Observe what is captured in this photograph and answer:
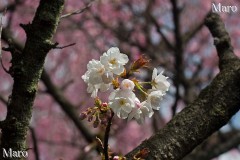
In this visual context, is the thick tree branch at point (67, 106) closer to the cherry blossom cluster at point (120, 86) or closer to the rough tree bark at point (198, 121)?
the rough tree bark at point (198, 121)

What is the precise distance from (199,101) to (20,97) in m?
0.76

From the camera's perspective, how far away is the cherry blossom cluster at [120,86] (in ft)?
4.52

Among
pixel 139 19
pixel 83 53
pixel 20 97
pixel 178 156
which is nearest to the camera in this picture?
pixel 20 97

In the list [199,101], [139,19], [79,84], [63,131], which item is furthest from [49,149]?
[199,101]

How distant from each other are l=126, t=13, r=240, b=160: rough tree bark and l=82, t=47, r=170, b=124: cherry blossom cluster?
25cm

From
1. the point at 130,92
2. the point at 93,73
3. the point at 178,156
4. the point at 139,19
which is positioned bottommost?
the point at 178,156

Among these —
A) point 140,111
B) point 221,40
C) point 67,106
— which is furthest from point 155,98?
point 67,106

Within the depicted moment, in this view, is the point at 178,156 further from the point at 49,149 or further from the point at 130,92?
the point at 49,149

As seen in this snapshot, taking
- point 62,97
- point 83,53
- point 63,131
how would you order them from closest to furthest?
point 62,97
point 83,53
point 63,131

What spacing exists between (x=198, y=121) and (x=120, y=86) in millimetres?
467

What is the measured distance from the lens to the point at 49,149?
11.6 meters

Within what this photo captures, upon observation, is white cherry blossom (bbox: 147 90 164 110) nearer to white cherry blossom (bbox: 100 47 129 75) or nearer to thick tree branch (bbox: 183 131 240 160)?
white cherry blossom (bbox: 100 47 129 75)

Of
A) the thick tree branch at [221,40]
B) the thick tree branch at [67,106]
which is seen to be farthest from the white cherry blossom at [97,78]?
the thick tree branch at [67,106]

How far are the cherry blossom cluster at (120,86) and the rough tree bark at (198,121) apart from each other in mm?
254
